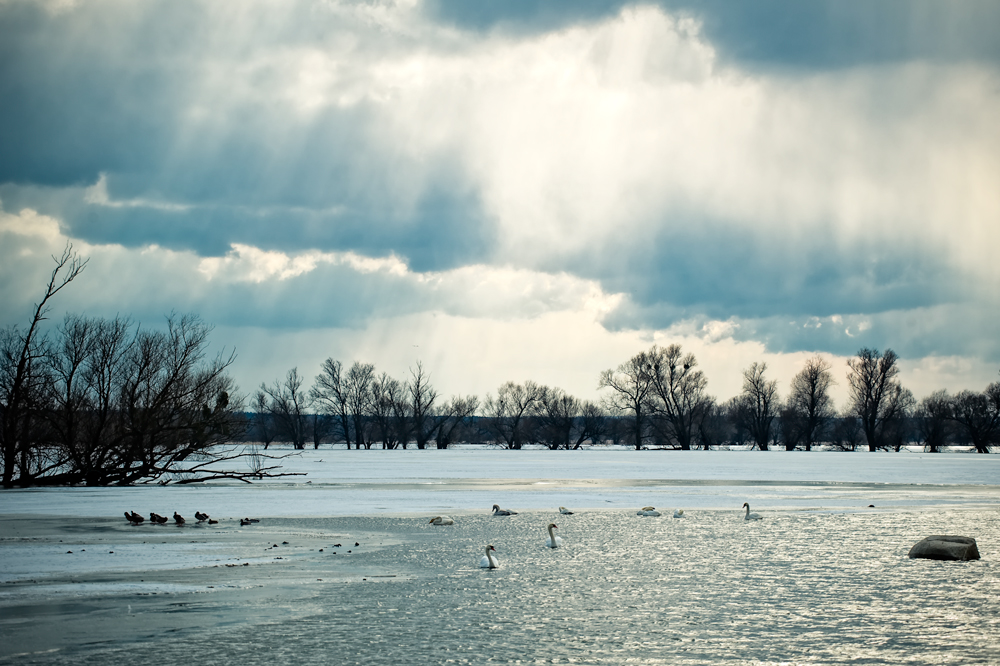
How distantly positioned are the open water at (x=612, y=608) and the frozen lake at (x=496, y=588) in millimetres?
35

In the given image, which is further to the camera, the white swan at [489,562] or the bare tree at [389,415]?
the bare tree at [389,415]

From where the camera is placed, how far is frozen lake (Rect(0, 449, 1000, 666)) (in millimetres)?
6965

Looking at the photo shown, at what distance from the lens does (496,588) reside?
976cm

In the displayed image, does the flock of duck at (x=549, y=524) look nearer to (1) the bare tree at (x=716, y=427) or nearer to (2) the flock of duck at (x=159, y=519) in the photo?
(2) the flock of duck at (x=159, y=519)

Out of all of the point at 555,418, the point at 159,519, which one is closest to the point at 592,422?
the point at 555,418

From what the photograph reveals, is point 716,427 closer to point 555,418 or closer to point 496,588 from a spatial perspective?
point 555,418

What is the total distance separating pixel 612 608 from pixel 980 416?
3981 inches

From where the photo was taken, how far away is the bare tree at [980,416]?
302 ft

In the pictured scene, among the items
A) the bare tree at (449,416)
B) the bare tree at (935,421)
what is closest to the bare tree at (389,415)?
the bare tree at (449,416)

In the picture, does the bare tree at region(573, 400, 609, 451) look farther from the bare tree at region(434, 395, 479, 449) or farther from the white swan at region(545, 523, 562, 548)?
the white swan at region(545, 523, 562, 548)

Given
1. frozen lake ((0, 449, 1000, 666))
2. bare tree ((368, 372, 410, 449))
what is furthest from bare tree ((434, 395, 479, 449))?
frozen lake ((0, 449, 1000, 666))

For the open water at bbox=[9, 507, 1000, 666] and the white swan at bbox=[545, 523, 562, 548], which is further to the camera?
the white swan at bbox=[545, 523, 562, 548]

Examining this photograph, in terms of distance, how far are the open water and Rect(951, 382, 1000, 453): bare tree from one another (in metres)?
89.5

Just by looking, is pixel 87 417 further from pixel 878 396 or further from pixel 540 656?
pixel 878 396
